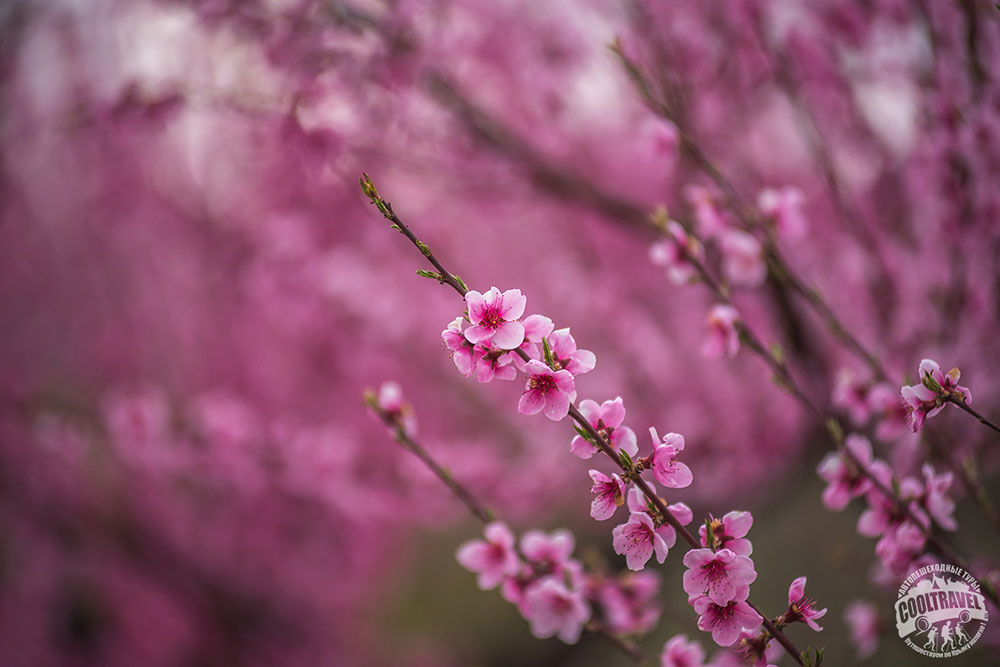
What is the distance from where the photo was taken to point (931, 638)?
1.07m

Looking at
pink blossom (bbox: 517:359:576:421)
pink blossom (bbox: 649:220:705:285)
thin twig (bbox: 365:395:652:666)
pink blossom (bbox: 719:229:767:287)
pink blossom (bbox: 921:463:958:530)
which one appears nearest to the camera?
pink blossom (bbox: 517:359:576:421)

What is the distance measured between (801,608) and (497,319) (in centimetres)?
65

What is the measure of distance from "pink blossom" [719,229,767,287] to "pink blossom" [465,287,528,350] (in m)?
0.87

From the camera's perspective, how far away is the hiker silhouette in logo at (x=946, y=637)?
3.40 ft

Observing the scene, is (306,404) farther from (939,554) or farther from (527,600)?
(939,554)

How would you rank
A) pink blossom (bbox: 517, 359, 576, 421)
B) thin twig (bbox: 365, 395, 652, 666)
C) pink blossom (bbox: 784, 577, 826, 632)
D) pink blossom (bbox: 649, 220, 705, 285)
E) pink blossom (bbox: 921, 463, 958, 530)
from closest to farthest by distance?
pink blossom (bbox: 517, 359, 576, 421), pink blossom (bbox: 784, 577, 826, 632), pink blossom (bbox: 921, 463, 958, 530), thin twig (bbox: 365, 395, 652, 666), pink blossom (bbox: 649, 220, 705, 285)

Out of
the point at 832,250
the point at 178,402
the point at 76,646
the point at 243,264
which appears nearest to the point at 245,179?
the point at 243,264

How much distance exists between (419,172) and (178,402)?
2944 millimetres

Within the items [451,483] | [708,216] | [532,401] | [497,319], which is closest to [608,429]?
[532,401]

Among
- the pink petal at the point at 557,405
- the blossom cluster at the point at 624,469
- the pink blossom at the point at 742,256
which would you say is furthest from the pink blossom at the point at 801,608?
the pink blossom at the point at 742,256

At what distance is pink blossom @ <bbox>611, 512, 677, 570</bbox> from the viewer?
32.2 inches

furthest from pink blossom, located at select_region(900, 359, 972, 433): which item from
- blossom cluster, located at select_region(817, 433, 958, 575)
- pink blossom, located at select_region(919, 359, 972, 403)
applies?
blossom cluster, located at select_region(817, 433, 958, 575)

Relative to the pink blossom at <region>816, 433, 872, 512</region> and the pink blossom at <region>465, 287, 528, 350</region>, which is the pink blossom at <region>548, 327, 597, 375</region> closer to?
the pink blossom at <region>465, 287, 528, 350</region>

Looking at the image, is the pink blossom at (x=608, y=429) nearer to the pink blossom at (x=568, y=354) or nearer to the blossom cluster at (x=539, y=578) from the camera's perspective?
the pink blossom at (x=568, y=354)
